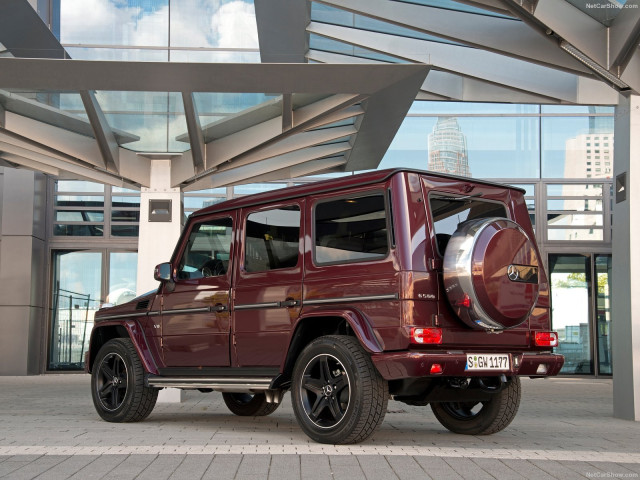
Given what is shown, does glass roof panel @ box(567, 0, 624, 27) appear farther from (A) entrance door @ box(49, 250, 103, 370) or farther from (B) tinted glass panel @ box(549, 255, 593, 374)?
(A) entrance door @ box(49, 250, 103, 370)

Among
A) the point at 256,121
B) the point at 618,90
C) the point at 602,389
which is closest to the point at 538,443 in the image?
the point at 618,90

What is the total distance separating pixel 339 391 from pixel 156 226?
21.7ft

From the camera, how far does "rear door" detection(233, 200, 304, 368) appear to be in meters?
7.07

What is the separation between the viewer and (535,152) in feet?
64.4

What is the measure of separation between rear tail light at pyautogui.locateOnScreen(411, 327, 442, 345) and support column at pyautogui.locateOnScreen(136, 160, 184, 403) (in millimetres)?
6648

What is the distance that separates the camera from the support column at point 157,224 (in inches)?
486

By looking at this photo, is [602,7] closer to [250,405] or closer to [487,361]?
[487,361]

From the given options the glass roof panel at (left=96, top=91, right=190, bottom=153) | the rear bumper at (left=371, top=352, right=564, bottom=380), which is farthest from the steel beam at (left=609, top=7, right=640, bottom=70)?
the glass roof panel at (left=96, top=91, right=190, bottom=153)

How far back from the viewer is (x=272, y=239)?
24.7 feet

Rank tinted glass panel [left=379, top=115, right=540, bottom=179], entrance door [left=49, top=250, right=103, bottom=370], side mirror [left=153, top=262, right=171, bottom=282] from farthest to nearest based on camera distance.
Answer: tinted glass panel [left=379, top=115, right=540, bottom=179]
entrance door [left=49, top=250, right=103, bottom=370]
side mirror [left=153, top=262, right=171, bottom=282]

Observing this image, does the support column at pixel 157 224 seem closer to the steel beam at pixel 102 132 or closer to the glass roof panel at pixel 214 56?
the steel beam at pixel 102 132

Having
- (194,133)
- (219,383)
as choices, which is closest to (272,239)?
(219,383)

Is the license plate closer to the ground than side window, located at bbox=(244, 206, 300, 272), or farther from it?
closer to the ground

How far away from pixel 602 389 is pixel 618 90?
279 inches
